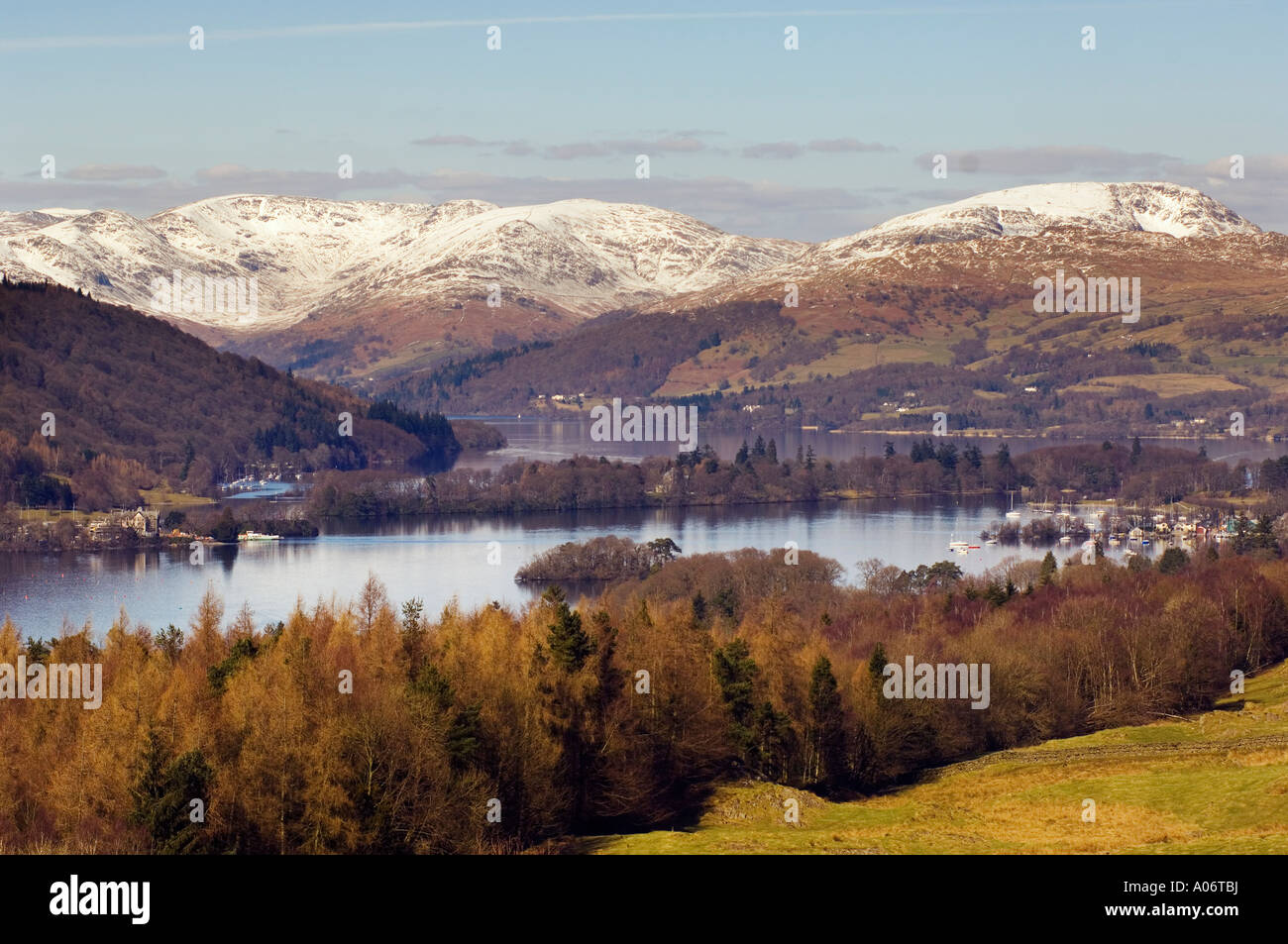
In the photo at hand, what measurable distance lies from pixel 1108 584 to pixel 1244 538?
97.9 ft

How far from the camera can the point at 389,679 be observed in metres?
31.2

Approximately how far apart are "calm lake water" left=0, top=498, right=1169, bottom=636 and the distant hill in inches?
1457

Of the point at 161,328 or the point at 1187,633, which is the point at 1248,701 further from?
the point at 161,328

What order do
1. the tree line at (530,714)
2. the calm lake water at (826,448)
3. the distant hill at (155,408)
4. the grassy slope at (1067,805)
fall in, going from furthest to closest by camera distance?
the calm lake water at (826,448)
the distant hill at (155,408)
the tree line at (530,714)
the grassy slope at (1067,805)

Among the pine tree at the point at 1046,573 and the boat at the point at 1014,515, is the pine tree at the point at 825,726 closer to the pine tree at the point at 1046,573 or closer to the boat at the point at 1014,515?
the pine tree at the point at 1046,573

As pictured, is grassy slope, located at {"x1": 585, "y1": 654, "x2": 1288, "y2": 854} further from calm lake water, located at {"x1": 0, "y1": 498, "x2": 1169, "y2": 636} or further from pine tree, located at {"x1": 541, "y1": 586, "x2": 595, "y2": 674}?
calm lake water, located at {"x1": 0, "y1": 498, "x2": 1169, "y2": 636}

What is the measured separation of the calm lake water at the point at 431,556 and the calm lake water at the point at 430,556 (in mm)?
115

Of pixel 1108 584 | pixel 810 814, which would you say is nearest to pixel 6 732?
pixel 810 814

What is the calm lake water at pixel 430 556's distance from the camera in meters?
77.9

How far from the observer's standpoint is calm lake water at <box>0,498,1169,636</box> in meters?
78.0

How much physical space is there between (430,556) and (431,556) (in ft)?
0.27

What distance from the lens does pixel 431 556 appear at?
9831 centimetres

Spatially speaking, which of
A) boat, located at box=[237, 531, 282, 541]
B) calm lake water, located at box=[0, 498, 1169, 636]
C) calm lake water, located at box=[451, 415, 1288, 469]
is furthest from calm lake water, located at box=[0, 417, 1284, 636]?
calm lake water, located at box=[451, 415, 1288, 469]

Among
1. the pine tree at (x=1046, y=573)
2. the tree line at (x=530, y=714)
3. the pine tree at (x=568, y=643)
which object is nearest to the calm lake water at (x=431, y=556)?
the pine tree at (x=1046, y=573)
